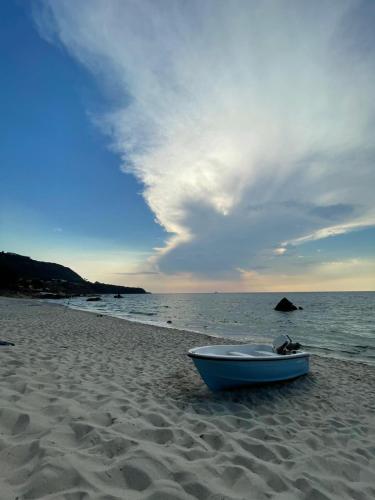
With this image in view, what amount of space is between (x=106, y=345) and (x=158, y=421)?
8.45 meters

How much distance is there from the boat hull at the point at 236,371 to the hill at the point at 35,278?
2737 inches

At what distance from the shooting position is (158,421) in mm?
4879

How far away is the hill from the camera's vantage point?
7588 cm

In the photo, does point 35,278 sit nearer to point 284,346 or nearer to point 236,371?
point 284,346

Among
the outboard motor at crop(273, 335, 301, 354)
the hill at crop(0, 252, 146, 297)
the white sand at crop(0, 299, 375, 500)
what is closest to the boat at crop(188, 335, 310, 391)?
the white sand at crop(0, 299, 375, 500)

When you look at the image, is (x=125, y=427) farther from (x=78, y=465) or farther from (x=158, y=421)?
(x=78, y=465)

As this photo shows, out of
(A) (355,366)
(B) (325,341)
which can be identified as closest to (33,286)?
(B) (325,341)

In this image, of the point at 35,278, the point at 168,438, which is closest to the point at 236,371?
the point at 168,438

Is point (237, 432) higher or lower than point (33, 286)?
lower

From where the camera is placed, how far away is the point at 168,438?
4.27 m

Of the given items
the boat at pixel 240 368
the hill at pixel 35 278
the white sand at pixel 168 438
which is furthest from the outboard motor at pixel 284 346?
the hill at pixel 35 278

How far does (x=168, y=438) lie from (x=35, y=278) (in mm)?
134018

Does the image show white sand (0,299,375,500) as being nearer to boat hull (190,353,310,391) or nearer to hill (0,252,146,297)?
boat hull (190,353,310,391)

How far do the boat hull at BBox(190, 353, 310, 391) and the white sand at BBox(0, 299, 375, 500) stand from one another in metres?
0.24
